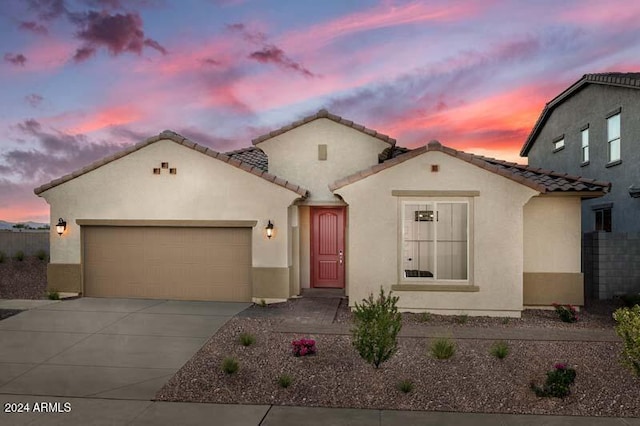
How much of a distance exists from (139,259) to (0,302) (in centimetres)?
382

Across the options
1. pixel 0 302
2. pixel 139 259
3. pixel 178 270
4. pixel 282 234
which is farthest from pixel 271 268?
pixel 0 302

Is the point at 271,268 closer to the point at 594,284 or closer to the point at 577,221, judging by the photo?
the point at 577,221

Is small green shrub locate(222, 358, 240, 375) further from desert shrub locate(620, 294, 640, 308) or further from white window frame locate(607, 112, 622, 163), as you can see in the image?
white window frame locate(607, 112, 622, 163)

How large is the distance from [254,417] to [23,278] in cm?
1408

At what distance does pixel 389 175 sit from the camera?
12250 mm

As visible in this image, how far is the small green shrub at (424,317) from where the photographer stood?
11.6 m

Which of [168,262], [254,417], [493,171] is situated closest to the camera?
[254,417]

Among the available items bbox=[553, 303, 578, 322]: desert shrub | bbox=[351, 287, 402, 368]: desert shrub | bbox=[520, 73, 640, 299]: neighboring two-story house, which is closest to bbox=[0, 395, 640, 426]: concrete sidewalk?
bbox=[351, 287, 402, 368]: desert shrub

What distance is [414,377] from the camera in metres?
7.86

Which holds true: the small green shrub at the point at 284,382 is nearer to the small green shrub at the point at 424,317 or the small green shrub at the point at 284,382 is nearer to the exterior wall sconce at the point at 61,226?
the small green shrub at the point at 424,317

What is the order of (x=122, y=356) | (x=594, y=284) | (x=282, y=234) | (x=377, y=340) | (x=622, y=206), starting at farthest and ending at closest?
1. (x=622, y=206)
2. (x=594, y=284)
3. (x=282, y=234)
4. (x=122, y=356)
5. (x=377, y=340)

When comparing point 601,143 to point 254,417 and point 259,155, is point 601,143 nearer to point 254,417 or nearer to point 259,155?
point 259,155

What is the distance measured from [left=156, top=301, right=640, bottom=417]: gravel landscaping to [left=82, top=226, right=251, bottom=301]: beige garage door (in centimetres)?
395

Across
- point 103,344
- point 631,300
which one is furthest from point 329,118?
point 631,300
